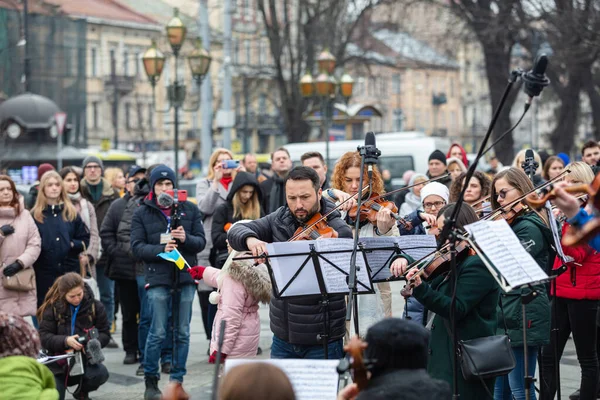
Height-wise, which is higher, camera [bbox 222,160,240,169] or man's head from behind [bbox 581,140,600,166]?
man's head from behind [bbox 581,140,600,166]

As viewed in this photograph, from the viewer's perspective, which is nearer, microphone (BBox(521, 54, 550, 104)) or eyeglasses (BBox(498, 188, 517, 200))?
microphone (BBox(521, 54, 550, 104))

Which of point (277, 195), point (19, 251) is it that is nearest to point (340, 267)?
point (19, 251)

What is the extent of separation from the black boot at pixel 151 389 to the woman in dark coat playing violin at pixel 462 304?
3470 mm

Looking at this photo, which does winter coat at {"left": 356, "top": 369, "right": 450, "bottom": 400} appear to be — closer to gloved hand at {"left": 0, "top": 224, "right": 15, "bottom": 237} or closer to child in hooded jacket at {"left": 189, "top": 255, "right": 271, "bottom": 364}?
child in hooded jacket at {"left": 189, "top": 255, "right": 271, "bottom": 364}

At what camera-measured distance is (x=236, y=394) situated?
11.5 feet

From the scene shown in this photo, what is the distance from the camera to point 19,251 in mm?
9414

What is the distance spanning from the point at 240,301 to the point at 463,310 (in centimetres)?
212

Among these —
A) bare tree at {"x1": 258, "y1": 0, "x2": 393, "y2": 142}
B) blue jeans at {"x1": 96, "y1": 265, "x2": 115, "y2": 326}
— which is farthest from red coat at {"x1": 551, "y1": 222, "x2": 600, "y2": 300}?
bare tree at {"x1": 258, "y1": 0, "x2": 393, "y2": 142}

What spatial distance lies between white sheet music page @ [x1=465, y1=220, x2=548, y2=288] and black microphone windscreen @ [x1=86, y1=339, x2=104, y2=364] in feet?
14.1

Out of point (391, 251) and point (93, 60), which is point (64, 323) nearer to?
point (391, 251)

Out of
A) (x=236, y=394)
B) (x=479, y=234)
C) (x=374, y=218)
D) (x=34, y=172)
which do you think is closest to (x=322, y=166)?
(x=374, y=218)

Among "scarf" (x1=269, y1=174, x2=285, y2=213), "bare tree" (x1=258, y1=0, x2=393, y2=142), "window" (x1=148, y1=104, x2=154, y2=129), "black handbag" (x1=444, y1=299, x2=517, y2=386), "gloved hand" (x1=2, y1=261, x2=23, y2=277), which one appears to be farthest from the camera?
"window" (x1=148, y1=104, x2=154, y2=129)

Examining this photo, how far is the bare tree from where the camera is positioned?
33.9m

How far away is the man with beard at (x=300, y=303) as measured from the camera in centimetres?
617
